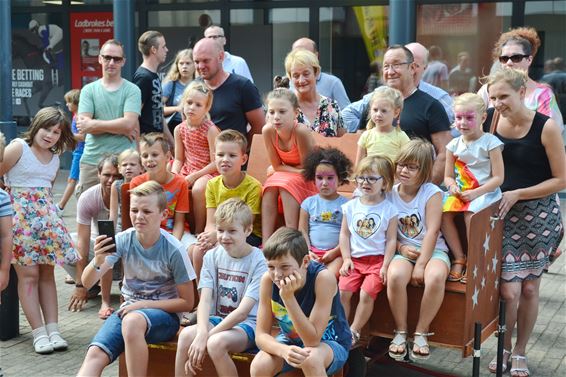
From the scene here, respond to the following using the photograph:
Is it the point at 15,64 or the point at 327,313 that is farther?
the point at 15,64

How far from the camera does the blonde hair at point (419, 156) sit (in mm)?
5141

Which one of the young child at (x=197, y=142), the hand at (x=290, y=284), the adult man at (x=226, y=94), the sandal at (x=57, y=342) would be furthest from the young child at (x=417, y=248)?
the sandal at (x=57, y=342)

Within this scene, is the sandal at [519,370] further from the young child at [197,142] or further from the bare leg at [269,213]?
the young child at [197,142]

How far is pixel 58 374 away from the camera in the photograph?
580 cm

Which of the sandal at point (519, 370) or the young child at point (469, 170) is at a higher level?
the young child at point (469, 170)

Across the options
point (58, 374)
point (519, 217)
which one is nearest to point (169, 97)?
point (58, 374)

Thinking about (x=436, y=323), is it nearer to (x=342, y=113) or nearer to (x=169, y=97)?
(x=342, y=113)

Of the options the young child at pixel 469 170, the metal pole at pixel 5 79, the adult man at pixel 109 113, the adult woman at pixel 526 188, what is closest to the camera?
the young child at pixel 469 170

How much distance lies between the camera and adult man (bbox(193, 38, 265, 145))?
21.6ft

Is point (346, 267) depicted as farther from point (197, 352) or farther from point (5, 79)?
point (5, 79)

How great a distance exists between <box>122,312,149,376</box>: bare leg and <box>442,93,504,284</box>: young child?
1758 millimetres

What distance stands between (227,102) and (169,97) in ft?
6.15

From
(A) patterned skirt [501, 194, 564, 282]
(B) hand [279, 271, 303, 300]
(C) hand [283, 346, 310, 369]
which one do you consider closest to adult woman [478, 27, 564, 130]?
(A) patterned skirt [501, 194, 564, 282]

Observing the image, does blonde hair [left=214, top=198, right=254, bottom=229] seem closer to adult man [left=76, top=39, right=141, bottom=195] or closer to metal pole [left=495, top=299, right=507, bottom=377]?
metal pole [left=495, top=299, right=507, bottom=377]
